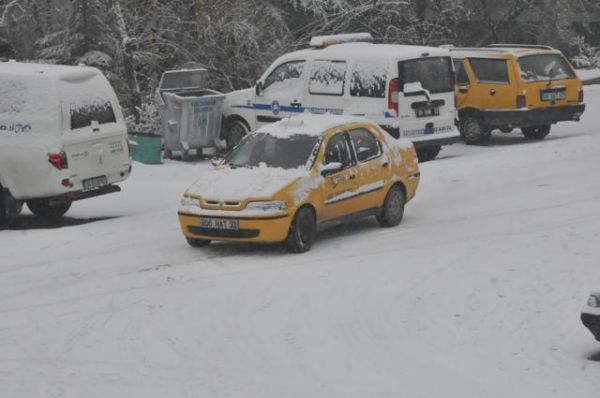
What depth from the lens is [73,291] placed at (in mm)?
11539

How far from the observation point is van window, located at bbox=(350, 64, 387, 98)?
19.5 metres

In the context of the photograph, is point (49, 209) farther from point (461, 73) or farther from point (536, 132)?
point (536, 132)

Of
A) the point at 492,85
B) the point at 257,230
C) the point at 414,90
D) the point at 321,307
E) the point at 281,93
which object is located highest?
the point at 414,90

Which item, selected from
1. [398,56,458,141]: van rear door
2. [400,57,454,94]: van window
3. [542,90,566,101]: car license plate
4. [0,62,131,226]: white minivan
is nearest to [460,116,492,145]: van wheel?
[542,90,566,101]: car license plate

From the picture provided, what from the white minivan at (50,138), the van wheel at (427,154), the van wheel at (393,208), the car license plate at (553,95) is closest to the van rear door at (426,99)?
the van wheel at (427,154)

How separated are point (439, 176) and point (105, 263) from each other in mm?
7195

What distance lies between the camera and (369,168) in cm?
1428

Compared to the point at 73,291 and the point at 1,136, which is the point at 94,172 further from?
the point at 73,291

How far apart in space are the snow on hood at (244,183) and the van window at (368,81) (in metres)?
6.40

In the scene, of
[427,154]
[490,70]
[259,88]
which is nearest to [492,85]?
[490,70]

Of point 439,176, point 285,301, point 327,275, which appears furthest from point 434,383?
point 439,176

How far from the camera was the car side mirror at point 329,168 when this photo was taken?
44.3ft

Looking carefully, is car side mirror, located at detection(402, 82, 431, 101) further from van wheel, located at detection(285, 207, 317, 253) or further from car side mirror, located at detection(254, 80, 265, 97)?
van wheel, located at detection(285, 207, 317, 253)

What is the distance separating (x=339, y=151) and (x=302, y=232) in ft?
4.56
